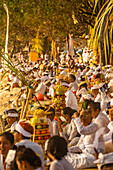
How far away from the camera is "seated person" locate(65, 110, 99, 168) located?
527 cm

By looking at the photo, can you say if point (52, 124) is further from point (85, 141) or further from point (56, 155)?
point (56, 155)

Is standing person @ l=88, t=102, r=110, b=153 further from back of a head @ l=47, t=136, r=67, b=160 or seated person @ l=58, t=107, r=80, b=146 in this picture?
back of a head @ l=47, t=136, r=67, b=160

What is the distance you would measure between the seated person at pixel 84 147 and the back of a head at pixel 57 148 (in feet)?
5.00

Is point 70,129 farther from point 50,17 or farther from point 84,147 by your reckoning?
point 50,17

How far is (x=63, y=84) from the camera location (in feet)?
34.2

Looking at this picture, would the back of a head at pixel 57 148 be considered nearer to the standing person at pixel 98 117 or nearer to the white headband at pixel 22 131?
the white headband at pixel 22 131

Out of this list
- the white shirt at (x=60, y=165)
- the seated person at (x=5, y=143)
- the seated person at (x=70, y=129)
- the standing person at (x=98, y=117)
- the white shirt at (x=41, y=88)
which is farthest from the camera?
the white shirt at (x=41, y=88)

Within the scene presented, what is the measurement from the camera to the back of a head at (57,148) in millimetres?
3701

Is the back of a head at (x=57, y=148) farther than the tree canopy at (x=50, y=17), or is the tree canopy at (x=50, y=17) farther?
the tree canopy at (x=50, y=17)

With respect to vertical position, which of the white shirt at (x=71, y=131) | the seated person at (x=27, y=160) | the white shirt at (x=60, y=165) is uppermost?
the seated person at (x=27, y=160)

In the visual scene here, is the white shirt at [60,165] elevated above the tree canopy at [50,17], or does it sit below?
below

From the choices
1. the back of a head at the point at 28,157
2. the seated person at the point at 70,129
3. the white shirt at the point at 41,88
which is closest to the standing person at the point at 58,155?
the back of a head at the point at 28,157

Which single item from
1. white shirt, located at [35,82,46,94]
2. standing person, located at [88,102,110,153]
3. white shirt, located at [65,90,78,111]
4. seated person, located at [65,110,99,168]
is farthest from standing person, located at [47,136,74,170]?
white shirt, located at [35,82,46,94]

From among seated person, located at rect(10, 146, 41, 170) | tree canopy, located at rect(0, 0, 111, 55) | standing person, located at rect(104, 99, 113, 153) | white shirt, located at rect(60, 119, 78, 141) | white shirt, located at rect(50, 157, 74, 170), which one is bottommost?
white shirt, located at rect(60, 119, 78, 141)
